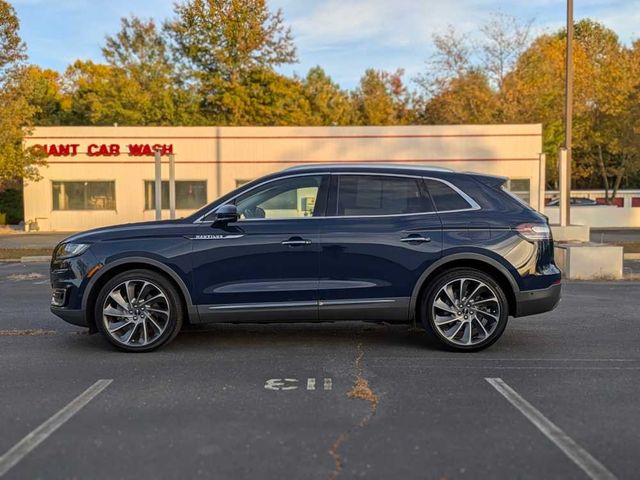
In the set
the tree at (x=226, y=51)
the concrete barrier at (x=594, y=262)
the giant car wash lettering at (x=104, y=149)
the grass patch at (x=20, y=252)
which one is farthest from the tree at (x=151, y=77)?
the concrete barrier at (x=594, y=262)

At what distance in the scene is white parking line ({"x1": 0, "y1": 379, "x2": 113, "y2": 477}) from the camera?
376 centimetres

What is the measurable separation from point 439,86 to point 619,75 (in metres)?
9.82

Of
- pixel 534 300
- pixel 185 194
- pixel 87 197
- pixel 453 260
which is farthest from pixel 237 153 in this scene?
pixel 534 300

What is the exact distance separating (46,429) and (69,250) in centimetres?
242

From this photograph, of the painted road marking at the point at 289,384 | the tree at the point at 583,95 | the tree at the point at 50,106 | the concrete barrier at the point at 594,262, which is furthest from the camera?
the tree at the point at 50,106

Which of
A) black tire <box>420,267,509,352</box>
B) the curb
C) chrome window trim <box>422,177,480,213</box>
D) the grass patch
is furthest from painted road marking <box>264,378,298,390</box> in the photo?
the grass patch

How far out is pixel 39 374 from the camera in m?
5.62

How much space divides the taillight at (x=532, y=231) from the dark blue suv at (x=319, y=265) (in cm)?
1

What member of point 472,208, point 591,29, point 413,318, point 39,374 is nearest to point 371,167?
point 472,208

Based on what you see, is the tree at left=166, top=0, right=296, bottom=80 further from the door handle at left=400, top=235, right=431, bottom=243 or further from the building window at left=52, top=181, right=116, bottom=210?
the door handle at left=400, top=235, right=431, bottom=243

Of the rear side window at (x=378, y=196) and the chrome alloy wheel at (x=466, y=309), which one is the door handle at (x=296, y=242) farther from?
the chrome alloy wheel at (x=466, y=309)

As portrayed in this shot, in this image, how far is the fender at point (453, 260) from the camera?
6148 millimetres

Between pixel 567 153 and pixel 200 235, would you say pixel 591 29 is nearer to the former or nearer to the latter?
pixel 567 153

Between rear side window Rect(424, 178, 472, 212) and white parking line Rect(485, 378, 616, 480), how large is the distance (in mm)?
1824
